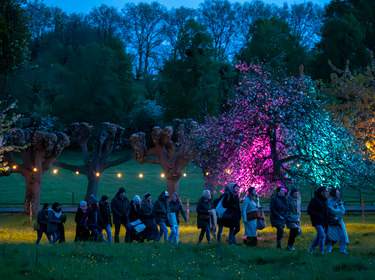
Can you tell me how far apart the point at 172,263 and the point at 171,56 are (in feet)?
164

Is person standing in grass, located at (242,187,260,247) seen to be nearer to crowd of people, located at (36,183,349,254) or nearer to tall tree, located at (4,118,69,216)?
crowd of people, located at (36,183,349,254)

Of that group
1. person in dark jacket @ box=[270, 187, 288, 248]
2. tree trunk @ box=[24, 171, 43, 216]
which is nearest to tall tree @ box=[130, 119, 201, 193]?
tree trunk @ box=[24, 171, 43, 216]

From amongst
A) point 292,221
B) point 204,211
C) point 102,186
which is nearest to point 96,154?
point 102,186

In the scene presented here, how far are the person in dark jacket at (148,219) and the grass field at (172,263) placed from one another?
2698 millimetres

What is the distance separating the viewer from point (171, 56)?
6069 cm

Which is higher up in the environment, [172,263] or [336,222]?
[336,222]

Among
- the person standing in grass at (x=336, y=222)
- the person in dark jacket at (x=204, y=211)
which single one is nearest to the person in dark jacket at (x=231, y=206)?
Result: the person in dark jacket at (x=204, y=211)

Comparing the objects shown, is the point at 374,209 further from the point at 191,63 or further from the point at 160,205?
the point at 191,63

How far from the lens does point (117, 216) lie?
57.4 ft

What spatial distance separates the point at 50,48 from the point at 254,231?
5867 centimetres

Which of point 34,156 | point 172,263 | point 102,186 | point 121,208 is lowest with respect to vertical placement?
point 172,263

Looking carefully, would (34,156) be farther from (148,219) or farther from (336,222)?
(336,222)

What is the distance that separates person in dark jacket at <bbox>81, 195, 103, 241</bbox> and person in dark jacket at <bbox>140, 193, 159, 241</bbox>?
1.39 m

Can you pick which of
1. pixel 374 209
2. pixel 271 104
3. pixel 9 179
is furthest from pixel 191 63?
pixel 271 104
